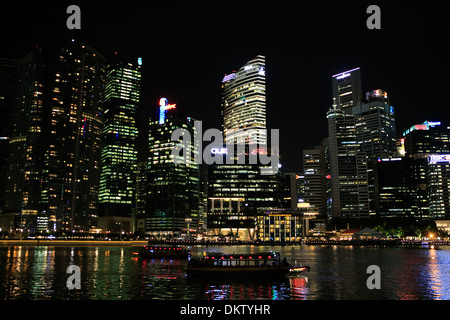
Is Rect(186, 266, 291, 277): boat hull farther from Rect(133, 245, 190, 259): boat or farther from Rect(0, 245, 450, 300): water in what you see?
Rect(133, 245, 190, 259): boat

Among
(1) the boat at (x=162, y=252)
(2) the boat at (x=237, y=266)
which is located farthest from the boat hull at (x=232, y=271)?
(1) the boat at (x=162, y=252)

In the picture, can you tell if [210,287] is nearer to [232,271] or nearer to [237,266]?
[232,271]

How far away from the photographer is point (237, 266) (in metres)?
63.4

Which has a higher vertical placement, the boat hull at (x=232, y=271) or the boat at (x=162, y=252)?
the boat hull at (x=232, y=271)

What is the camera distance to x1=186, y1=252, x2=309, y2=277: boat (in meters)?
62.8

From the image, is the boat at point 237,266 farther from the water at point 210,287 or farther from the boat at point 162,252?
the boat at point 162,252

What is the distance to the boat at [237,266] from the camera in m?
62.8

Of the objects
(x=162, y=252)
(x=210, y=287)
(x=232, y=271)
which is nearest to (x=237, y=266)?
(x=232, y=271)

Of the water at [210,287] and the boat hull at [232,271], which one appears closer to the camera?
the water at [210,287]

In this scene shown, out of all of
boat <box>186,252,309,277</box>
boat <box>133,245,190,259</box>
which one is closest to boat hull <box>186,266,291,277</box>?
boat <box>186,252,309,277</box>

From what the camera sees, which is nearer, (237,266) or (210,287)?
(210,287)

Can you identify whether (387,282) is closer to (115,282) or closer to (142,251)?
(115,282)

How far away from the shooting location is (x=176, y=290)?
166ft
